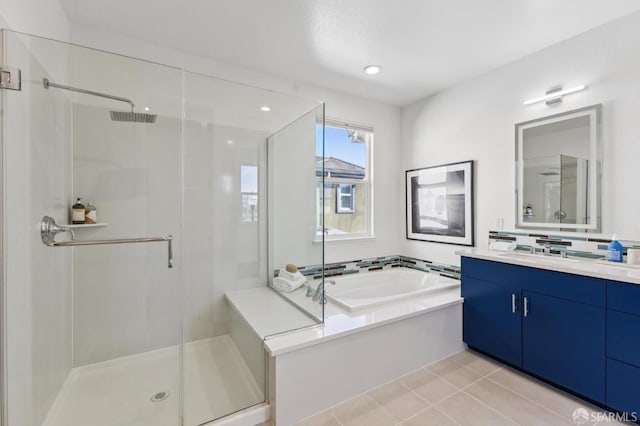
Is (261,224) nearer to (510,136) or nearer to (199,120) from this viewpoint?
(199,120)

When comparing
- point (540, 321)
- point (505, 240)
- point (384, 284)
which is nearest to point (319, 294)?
point (384, 284)

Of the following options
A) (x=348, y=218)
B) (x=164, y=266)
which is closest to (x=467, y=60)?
(x=348, y=218)

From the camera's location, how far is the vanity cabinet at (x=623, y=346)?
155cm

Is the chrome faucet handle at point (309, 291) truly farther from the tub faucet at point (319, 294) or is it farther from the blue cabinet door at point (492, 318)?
the blue cabinet door at point (492, 318)

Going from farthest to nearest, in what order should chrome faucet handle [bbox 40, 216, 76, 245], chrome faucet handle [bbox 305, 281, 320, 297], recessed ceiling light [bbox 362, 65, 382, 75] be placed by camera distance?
recessed ceiling light [bbox 362, 65, 382, 75], chrome faucet handle [bbox 305, 281, 320, 297], chrome faucet handle [bbox 40, 216, 76, 245]

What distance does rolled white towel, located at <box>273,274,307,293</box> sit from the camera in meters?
2.44

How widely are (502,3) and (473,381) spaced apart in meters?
2.59

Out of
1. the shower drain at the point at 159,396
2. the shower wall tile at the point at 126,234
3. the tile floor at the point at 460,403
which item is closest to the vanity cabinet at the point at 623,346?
the tile floor at the point at 460,403

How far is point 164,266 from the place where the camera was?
7.28 feet

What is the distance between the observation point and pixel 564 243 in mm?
2234

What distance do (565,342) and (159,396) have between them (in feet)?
8.86

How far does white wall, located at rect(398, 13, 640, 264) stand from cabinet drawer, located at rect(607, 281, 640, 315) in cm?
58

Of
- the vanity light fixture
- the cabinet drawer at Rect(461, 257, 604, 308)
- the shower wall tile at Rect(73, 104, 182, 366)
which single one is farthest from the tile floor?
the vanity light fixture

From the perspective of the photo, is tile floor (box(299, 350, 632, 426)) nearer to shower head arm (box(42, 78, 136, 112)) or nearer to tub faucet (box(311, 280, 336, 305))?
tub faucet (box(311, 280, 336, 305))
